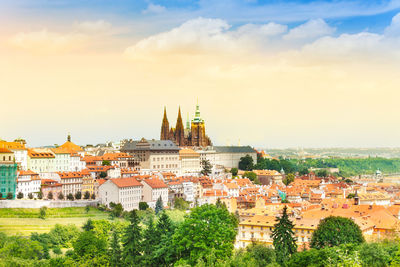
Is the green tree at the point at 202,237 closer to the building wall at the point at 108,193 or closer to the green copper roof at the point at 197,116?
the building wall at the point at 108,193

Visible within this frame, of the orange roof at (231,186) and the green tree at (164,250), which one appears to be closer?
the green tree at (164,250)

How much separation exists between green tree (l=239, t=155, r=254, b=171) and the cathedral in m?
9.58

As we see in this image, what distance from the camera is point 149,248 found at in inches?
1348

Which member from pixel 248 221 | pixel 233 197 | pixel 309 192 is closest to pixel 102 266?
pixel 248 221

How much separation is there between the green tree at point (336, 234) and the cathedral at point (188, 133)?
249ft

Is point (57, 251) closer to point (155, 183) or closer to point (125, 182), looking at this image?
point (125, 182)

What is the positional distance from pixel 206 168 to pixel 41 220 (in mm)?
47229

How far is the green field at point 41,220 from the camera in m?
54.0

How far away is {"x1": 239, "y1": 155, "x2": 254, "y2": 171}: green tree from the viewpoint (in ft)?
369

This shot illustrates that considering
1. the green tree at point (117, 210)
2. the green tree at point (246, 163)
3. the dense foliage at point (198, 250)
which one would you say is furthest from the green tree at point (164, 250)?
the green tree at point (246, 163)

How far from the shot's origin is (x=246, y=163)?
113875 mm

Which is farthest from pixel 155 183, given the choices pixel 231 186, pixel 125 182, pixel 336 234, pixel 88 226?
pixel 336 234

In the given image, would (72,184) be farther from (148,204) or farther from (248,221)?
(248,221)

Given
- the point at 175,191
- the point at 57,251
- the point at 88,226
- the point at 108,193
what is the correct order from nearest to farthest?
the point at 57,251 < the point at 88,226 < the point at 108,193 < the point at 175,191
